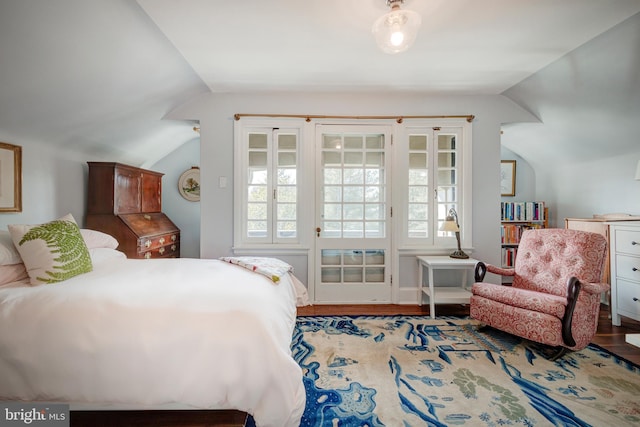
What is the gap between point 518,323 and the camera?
7.50ft

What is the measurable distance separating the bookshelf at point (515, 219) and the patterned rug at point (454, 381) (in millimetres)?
1936

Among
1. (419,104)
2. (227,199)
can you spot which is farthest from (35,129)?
(419,104)

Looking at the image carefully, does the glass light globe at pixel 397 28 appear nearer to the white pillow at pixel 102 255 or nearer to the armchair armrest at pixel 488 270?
the armchair armrest at pixel 488 270

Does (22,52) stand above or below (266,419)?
above

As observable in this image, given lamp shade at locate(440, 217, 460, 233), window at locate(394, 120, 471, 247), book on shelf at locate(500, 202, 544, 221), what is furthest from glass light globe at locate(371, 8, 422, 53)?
book on shelf at locate(500, 202, 544, 221)

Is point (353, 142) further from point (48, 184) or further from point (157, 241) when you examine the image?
point (48, 184)

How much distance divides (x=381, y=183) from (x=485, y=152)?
4.21 feet

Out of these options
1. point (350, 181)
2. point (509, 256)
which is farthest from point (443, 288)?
point (350, 181)

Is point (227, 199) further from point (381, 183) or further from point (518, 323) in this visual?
point (518, 323)

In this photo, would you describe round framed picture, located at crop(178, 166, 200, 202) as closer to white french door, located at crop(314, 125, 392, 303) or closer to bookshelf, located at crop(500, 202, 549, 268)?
white french door, located at crop(314, 125, 392, 303)

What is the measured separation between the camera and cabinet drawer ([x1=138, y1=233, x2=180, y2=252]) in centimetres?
331

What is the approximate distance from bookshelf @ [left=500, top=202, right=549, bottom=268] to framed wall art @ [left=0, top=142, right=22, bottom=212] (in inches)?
214

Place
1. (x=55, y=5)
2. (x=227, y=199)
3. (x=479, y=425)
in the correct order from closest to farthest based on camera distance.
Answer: (x=479, y=425), (x=55, y=5), (x=227, y=199)

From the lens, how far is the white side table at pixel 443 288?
9.80ft
